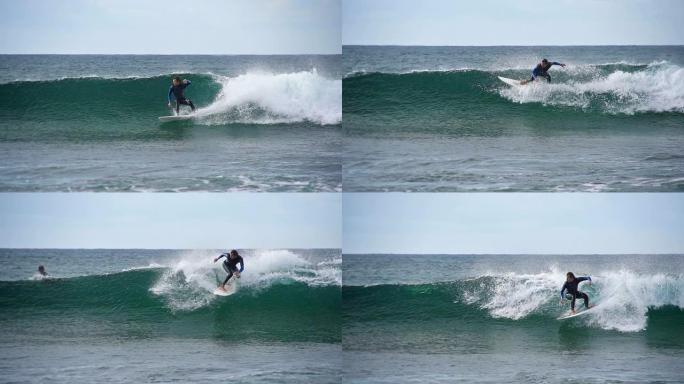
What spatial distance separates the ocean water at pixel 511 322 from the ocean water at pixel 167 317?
0.90 feet

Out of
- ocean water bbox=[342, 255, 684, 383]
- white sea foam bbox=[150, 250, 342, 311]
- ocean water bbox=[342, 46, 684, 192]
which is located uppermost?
ocean water bbox=[342, 46, 684, 192]

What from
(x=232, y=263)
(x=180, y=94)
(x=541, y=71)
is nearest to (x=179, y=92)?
(x=180, y=94)

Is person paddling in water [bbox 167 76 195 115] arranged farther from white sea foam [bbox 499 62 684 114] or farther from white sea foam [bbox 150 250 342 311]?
white sea foam [bbox 499 62 684 114]

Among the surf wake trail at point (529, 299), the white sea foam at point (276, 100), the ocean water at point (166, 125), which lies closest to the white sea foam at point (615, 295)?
the surf wake trail at point (529, 299)

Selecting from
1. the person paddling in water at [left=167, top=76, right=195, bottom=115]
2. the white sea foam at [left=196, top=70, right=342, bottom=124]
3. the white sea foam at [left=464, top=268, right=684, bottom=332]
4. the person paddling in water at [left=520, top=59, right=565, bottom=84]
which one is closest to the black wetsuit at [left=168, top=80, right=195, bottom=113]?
the person paddling in water at [left=167, top=76, right=195, bottom=115]

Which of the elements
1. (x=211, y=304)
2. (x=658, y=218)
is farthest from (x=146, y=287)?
(x=658, y=218)

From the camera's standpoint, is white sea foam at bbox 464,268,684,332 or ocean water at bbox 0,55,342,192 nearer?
white sea foam at bbox 464,268,684,332

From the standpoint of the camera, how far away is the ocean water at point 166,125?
20.4 feet

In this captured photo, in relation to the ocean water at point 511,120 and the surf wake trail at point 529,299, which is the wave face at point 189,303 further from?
the ocean water at point 511,120

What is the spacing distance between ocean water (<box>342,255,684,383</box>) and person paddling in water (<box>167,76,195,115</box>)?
1664 millimetres

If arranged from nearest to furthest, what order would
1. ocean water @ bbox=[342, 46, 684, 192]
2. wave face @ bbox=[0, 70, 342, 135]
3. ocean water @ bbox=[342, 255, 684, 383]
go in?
ocean water @ bbox=[342, 255, 684, 383]
ocean water @ bbox=[342, 46, 684, 192]
wave face @ bbox=[0, 70, 342, 135]

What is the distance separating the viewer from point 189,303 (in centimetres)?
623

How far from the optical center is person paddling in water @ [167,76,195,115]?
631cm

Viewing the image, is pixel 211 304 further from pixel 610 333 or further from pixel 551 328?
pixel 610 333
